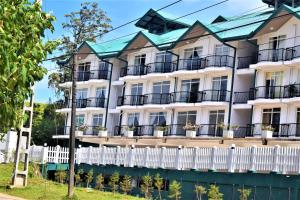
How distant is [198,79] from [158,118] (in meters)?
5.13

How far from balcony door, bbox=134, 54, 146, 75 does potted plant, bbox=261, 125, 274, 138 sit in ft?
48.6

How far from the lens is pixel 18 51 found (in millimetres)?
8141

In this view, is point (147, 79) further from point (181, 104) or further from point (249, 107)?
point (249, 107)

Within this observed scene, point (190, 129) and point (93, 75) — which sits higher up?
point (93, 75)

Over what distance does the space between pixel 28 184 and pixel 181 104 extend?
17544 mm

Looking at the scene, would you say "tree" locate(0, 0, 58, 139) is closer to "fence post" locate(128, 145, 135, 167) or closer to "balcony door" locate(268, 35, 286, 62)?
"fence post" locate(128, 145, 135, 167)

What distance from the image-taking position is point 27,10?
8.38 metres

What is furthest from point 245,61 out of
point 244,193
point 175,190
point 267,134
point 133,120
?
point 244,193

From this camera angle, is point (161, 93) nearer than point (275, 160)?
No

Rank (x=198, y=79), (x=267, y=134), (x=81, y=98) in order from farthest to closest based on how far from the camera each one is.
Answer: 1. (x=81, y=98)
2. (x=198, y=79)
3. (x=267, y=134)

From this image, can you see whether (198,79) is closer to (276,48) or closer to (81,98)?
(276,48)

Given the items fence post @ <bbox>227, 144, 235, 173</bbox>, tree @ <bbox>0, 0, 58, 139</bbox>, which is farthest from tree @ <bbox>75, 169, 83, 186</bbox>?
tree @ <bbox>0, 0, 58, 139</bbox>

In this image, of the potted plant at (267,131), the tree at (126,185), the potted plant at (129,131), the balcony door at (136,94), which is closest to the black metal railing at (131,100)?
the balcony door at (136,94)

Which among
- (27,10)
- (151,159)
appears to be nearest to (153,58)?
(151,159)
